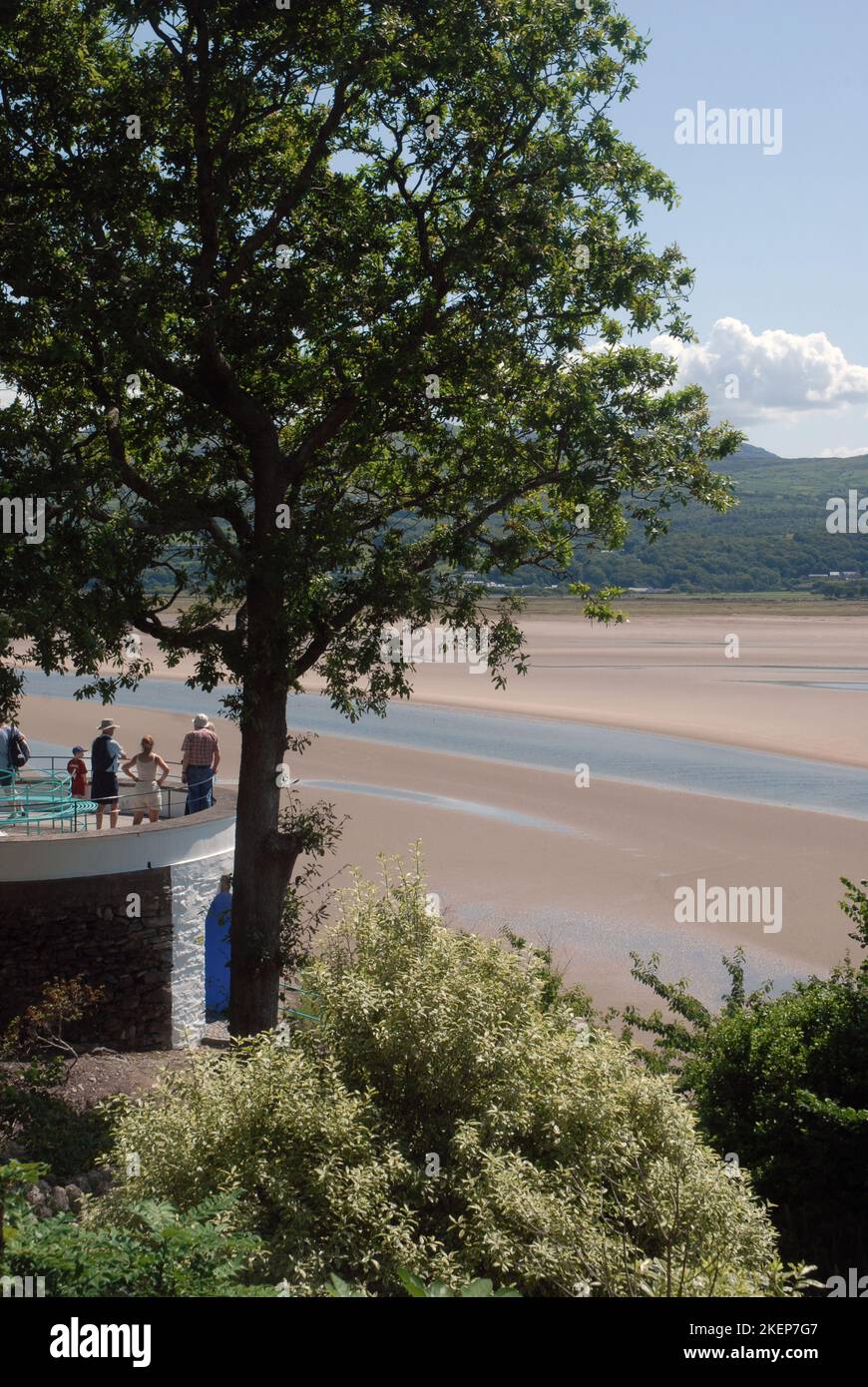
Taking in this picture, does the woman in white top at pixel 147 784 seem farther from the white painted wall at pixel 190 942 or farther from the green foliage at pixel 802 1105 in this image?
the green foliage at pixel 802 1105

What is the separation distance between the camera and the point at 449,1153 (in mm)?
7301

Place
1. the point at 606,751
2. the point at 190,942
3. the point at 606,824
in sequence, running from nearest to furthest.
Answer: the point at 190,942, the point at 606,824, the point at 606,751

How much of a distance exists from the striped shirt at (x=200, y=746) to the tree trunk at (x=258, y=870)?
17.5 feet

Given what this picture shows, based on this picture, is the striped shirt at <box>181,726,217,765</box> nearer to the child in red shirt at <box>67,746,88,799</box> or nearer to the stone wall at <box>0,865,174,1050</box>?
the child in red shirt at <box>67,746,88,799</box>

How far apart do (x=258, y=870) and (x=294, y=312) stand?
232 inches

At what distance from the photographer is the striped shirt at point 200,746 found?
58.1ft

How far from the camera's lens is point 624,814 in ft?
102

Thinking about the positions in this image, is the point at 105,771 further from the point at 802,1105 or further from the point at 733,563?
the point at 733,563

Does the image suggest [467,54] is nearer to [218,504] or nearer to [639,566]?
[218,504]

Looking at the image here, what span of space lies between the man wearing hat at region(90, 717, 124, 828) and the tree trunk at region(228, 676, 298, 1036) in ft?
17.1

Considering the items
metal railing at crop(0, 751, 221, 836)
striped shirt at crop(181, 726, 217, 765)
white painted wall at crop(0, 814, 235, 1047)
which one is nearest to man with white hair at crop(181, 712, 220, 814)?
striped shirt at crop(181, 726, 217, 765)

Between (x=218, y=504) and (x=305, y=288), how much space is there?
2.49m

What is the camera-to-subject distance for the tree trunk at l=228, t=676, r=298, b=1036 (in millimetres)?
12164

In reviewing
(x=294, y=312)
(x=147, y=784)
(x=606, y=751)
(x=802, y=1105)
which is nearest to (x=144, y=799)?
(x=147, y=784)
